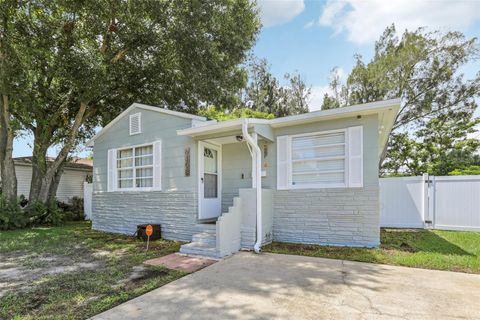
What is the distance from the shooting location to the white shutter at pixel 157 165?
8109 mm

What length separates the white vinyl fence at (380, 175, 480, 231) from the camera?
26.7ft

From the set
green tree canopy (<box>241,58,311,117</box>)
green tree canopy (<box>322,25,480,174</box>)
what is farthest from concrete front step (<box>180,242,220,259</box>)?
green tree canopy (<box>241,58,311,117</box>)

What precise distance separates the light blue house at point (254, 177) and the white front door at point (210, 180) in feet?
0.09

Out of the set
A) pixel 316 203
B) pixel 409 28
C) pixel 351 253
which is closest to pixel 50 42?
pixel 316 203

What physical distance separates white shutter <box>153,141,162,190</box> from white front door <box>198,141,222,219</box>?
143 centimetres

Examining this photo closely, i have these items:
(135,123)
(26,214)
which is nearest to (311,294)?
(135,123)

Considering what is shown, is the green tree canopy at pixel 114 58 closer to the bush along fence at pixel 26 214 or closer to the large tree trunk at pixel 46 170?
the large tree trunk at pixel 46 170

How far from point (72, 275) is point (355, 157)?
5.98 m

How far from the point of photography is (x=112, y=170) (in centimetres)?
937

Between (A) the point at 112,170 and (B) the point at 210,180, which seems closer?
(B) the point at 210,180

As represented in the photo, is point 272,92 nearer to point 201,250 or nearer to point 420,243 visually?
point 420,243

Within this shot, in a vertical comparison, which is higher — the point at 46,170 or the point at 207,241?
the point at 46,170

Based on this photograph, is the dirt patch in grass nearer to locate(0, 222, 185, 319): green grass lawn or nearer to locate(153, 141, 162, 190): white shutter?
locate(0, 222, 185, 319): green grass lawn

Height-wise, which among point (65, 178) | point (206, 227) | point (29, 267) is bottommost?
point (29, 267)
